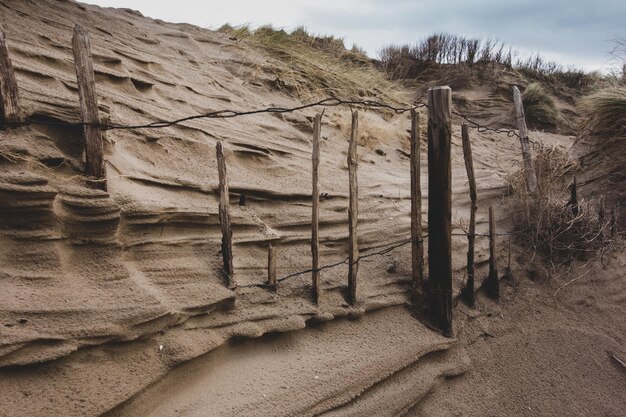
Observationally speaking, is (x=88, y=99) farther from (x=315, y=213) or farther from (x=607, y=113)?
(x=607, y=113)

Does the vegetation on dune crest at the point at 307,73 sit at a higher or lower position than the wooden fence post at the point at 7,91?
higher

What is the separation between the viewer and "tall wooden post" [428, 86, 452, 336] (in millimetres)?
2615

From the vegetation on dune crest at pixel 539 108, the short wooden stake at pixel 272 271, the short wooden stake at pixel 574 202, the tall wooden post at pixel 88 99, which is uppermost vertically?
the vegetation on dune crest at pixel 539 108

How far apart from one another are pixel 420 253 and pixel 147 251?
1628 millimetres

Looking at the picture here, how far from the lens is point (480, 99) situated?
29.3 feet

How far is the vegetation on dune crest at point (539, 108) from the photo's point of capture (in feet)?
26.8

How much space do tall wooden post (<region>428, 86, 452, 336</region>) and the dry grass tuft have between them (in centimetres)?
137

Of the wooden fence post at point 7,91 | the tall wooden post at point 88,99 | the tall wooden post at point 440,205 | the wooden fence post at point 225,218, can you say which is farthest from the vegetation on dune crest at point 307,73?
the wooden fence post at point 7,91

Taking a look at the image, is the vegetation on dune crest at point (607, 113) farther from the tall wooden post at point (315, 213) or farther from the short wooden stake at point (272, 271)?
the short wooden stake at point (272, 271)

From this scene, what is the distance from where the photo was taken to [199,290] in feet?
7.03

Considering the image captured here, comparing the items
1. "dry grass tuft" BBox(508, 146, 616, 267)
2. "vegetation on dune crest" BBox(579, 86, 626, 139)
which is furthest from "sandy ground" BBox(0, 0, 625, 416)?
"vegetation on dune crest" BBox(579, 86, 626, 139)

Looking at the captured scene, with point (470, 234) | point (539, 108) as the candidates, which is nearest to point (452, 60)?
point (539, 108)

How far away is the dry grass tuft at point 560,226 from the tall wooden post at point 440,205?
137 centimetres

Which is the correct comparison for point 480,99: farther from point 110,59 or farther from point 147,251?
point 147,251
